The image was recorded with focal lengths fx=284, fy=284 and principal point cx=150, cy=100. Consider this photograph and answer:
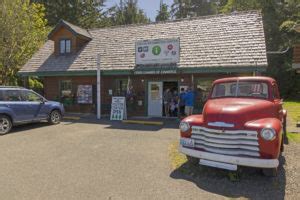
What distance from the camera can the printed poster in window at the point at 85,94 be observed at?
18906 millimetres

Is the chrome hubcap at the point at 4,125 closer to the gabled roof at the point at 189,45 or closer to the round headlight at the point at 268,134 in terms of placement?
the gabled roof at the point at 189,45

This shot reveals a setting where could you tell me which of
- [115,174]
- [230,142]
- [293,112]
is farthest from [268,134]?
[293,112]

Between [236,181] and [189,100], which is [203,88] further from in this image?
[236,181]

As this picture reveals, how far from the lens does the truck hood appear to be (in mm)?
6152

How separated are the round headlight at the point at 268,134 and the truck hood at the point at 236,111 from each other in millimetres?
443

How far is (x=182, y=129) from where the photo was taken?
6.98 m

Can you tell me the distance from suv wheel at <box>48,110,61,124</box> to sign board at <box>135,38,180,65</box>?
16.8 ft

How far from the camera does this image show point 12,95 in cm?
1248

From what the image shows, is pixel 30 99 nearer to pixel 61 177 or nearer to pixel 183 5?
pixel 61 177

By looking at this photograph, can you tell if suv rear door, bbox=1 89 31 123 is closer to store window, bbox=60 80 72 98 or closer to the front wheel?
store window, bbox=60 80 72 98

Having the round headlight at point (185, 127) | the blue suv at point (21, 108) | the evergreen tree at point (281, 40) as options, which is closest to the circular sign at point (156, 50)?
the blue suv at point (21, 108)

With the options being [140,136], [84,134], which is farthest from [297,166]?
[84,134]

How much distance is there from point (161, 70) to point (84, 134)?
574 cm

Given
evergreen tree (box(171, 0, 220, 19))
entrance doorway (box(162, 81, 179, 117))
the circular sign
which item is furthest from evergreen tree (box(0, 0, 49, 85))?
evergreen tree (box(171, 0, 220, 19))
